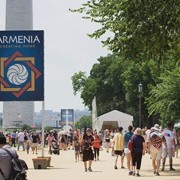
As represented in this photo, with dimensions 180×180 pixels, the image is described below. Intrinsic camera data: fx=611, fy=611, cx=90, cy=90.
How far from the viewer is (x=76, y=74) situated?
11325 cm

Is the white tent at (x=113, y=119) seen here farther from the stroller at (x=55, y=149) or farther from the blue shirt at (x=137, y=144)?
→ the blue shirt at (x=137, y=144)

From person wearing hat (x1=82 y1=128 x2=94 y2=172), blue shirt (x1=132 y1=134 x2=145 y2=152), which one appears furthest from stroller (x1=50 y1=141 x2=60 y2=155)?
blue shirt (x1=132 y1=134 x2=145 y2=152)

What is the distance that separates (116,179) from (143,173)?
9.76ft

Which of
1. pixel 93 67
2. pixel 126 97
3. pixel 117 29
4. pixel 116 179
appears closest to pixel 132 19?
pixel 117 29

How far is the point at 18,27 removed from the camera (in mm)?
170250

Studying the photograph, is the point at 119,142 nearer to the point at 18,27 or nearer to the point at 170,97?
the point at 170,97

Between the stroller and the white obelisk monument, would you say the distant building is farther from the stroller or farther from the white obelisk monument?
the white obelisk monument

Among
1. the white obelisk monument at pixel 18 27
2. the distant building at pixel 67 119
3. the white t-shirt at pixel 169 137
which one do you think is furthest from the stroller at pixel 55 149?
the white obelisk monument at pixel 18 27

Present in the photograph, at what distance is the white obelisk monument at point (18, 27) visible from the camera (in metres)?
170

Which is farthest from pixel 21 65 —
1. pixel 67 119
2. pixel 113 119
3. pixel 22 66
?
pixel 113 119

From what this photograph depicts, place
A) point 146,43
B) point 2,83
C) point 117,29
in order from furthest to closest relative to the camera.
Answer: point 2,83 < point 117,29 < point 146,43

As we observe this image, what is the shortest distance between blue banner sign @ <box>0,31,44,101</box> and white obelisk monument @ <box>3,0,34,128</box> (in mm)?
140133

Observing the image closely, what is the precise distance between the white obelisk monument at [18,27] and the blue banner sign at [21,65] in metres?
140

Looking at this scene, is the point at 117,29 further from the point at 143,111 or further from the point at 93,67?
the point at 93,67
